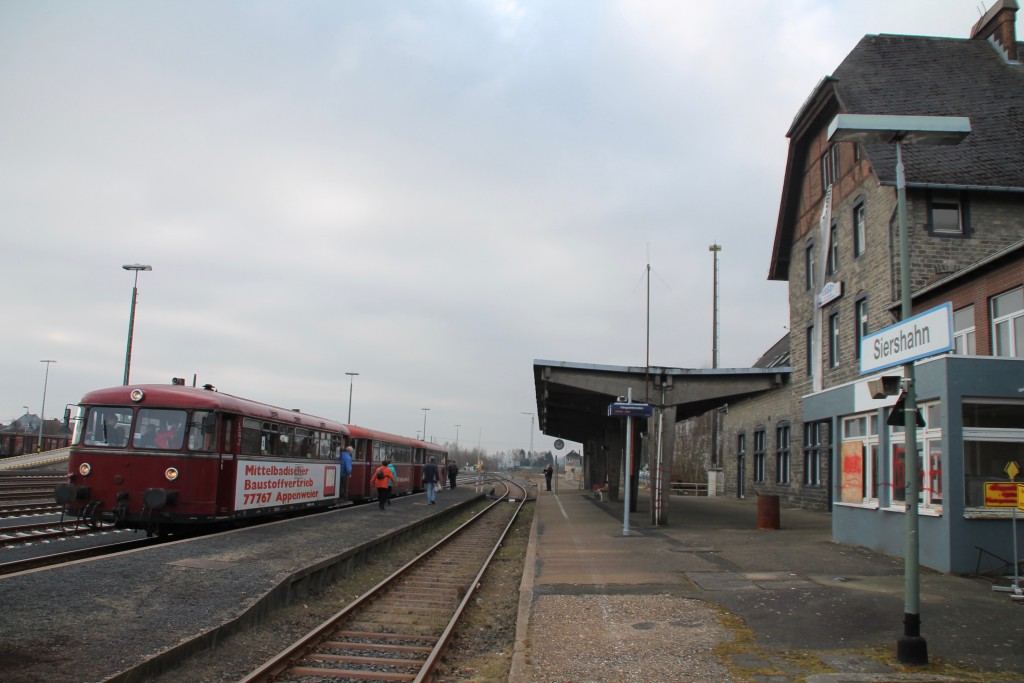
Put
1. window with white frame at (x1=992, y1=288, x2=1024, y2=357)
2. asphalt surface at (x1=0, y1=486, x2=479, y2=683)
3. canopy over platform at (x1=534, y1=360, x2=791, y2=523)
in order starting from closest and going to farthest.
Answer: asphalt surface at (x1=0, y1=486, x2=479, y2=683)
window with white frame at (x1=992, y1=288, x2=1024, y2=357)
canopy over platform at (x1=534, y1=360, x2=791, y2=523)

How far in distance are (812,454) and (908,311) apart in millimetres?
20350

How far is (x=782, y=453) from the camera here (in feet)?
96.9

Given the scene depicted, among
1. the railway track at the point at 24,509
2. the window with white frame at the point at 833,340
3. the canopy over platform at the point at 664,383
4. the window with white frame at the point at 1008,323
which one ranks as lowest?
the railway track at the point at 24,509

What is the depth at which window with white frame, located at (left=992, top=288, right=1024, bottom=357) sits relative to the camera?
1548 cm

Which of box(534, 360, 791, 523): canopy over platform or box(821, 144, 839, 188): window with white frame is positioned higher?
box(821, 144, 839, 188): window with white frame

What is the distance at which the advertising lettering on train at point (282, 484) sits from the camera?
1530 centimetres

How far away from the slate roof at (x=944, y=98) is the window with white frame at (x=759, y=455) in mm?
13952

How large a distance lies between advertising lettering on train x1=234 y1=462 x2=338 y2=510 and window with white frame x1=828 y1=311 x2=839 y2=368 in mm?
15456

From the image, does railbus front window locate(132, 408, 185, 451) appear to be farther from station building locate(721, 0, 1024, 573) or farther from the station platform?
station building locate(721, 0, 1024, 573)

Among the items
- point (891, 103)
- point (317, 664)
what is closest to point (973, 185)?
point (891, 103)

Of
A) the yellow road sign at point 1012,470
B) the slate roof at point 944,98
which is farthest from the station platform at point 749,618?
the slate roof at point 944,98

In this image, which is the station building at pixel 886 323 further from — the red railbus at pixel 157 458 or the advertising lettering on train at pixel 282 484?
the red railbus at pixel 157 458

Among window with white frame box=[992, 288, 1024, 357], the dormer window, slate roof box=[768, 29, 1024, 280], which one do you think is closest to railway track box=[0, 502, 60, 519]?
window with white frame box=[992, 288, 1024, 357]

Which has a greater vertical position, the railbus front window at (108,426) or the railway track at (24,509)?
the railbus front window at (108,426)
